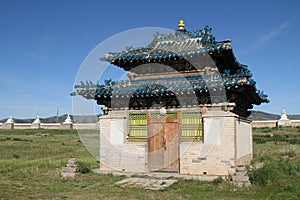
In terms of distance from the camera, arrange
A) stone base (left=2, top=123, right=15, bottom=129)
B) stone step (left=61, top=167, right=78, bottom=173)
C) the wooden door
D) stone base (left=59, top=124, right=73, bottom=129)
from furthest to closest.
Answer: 1. stone base (left=2, top=123, right=15, bottom=129)
2. stone base (left=59, top=124, right=73, bottom=129)
3. the wooden door
4. stone step (left=61, top=167, right=78, bottom=173)

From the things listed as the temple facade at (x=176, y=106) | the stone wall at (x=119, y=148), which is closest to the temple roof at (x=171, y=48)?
the temple facade at (x=176, y=106)

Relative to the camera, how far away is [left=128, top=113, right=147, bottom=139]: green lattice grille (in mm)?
13492

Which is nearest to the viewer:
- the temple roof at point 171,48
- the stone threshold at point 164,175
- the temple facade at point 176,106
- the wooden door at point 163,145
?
the stone threshold at point 164,175

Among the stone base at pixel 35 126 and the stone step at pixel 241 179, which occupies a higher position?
the stone step at pixel 241 179

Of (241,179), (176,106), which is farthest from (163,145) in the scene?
(241,179)

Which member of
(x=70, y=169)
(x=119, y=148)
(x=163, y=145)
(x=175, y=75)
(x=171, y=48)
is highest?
(x=171, y=48)

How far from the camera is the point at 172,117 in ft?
42.7

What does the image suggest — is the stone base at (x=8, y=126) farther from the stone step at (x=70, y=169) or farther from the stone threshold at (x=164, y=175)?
the stone step at (x=70, y=169)

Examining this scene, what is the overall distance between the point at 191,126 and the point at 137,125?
7.93 ft

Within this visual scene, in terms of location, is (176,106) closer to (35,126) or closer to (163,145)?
(163,145)

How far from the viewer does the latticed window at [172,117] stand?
1260 cm

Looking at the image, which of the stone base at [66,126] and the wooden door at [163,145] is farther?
the stone base at [66,126]

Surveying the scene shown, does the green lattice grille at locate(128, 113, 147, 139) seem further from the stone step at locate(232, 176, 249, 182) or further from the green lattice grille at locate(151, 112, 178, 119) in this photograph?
the stone step at locate(232, 176, 249, 182)

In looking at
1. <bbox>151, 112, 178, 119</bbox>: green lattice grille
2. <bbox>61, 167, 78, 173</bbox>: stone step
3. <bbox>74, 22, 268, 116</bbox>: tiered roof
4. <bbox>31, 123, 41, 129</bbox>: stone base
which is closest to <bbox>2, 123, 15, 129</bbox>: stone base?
<bbox>31, 123, 41, 129</bbox>: stone base
